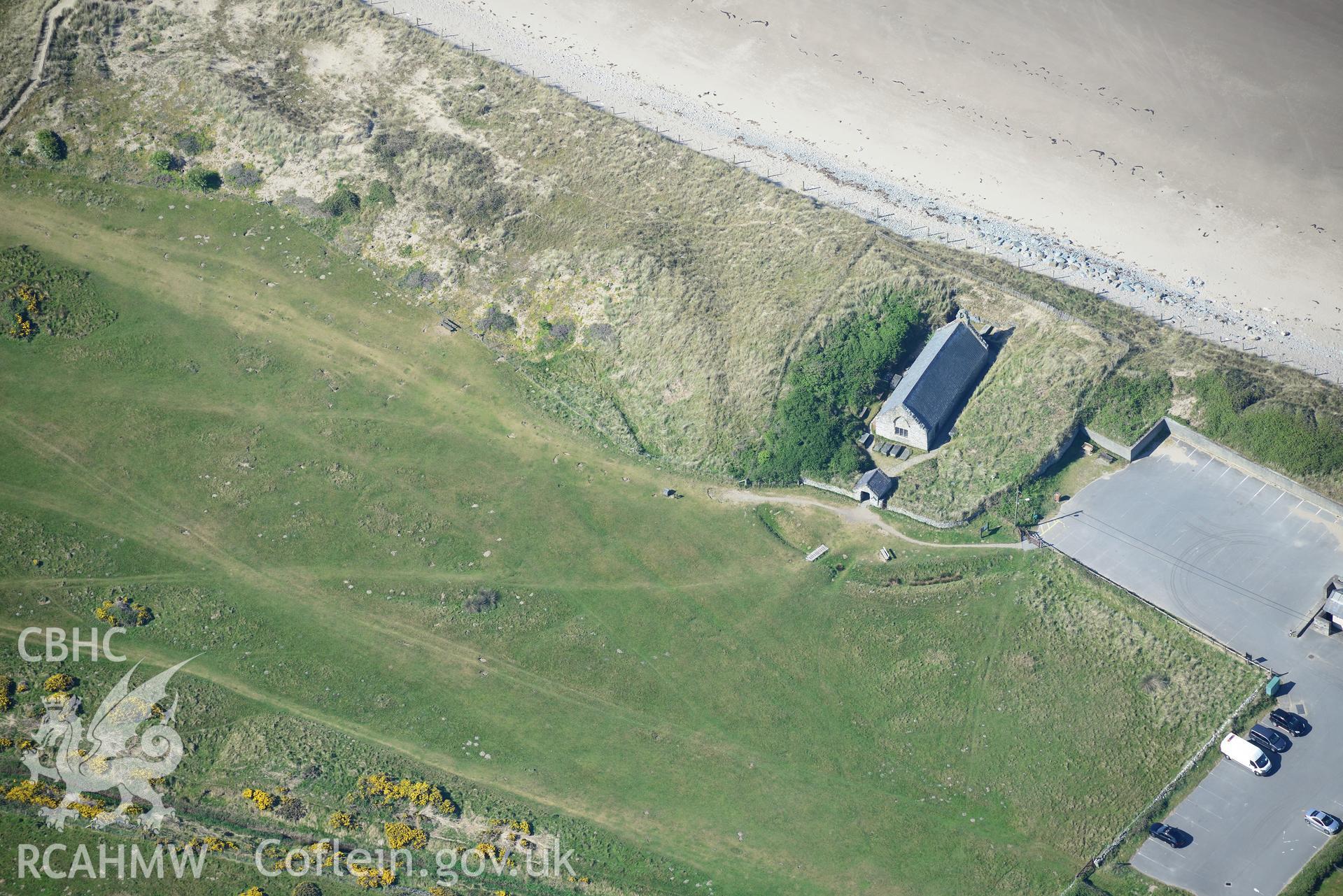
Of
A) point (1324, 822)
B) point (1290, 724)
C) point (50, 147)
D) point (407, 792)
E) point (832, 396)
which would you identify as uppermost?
point (1290, 724)

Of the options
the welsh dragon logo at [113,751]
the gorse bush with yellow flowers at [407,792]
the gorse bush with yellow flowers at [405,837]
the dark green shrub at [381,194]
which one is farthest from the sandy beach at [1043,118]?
the welsh dragon logo at [113,751]

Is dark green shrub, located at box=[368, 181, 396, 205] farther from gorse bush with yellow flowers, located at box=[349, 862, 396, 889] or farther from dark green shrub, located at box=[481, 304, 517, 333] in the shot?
gorse bush with yellow flowers, located at box=[349, 862, 396, 889]

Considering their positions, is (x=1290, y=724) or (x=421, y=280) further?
(x=421, y=280)

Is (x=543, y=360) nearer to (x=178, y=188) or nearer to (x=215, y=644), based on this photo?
(x=215, y=644)

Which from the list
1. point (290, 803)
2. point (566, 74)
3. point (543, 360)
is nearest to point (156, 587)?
point (290, 803)

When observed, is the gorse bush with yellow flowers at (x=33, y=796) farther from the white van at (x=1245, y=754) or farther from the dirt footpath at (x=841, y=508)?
the white van at (x=1245, y=754)

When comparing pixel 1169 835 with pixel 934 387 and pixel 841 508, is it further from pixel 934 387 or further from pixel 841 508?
pixel 934 387

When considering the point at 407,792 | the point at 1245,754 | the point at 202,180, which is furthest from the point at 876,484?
the point at 202,180
